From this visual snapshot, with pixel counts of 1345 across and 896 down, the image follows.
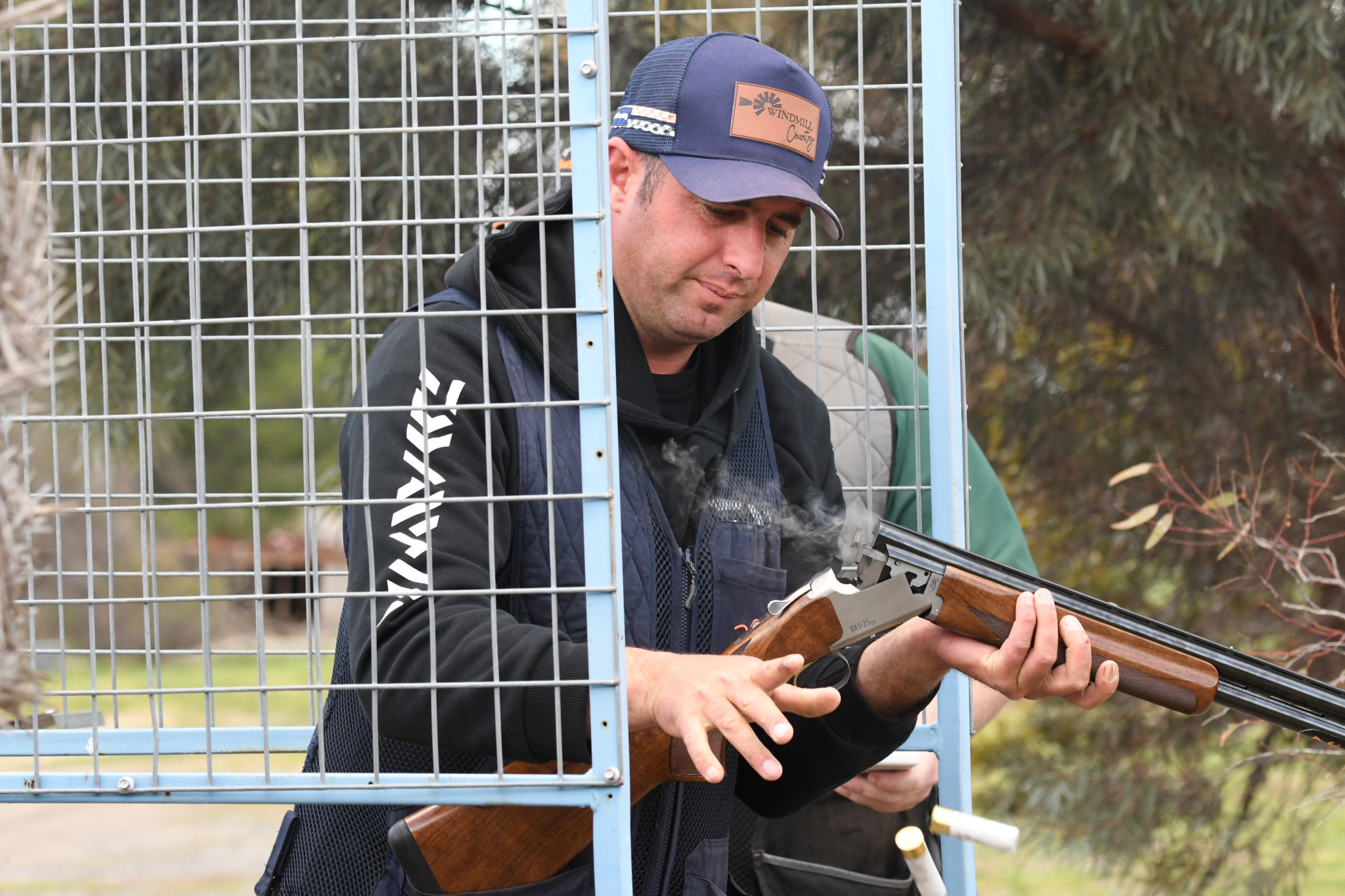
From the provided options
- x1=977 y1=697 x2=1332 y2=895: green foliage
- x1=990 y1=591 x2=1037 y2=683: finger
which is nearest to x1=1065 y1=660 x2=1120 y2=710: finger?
x1=990 y1=591 x2=1037 y2=683: finger

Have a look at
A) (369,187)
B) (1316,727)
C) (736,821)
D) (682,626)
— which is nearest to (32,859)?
(369,187)

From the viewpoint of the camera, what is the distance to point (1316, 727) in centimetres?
206

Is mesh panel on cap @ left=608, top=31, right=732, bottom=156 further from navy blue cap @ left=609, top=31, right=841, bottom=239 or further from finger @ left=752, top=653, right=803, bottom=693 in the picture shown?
finger @ left=752, top=653, right=803, bottom=693

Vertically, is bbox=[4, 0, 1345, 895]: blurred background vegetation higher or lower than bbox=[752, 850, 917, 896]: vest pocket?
higher

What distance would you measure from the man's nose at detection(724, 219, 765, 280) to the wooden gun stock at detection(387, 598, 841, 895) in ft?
1.84

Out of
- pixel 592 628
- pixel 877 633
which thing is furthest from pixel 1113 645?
pixel 592 628

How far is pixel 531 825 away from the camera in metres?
1.82

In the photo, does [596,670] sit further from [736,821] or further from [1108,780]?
[1108,780]

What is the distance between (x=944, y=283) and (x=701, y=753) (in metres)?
1.19

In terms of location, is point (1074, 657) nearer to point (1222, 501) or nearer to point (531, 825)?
point (531, 825)

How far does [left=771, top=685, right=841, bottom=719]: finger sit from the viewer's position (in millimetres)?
1625

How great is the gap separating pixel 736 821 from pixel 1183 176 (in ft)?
7.42

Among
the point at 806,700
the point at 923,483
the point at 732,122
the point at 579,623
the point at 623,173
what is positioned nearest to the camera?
the point at 806,700

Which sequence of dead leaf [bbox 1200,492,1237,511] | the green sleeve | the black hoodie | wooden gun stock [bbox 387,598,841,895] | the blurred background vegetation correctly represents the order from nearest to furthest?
the black hoodie
wooden gun stock [bbox 387,598,841,895]
the green sleeve
dead leaf [bbox 1200,492,1237,511]
the blurred background vegetation
